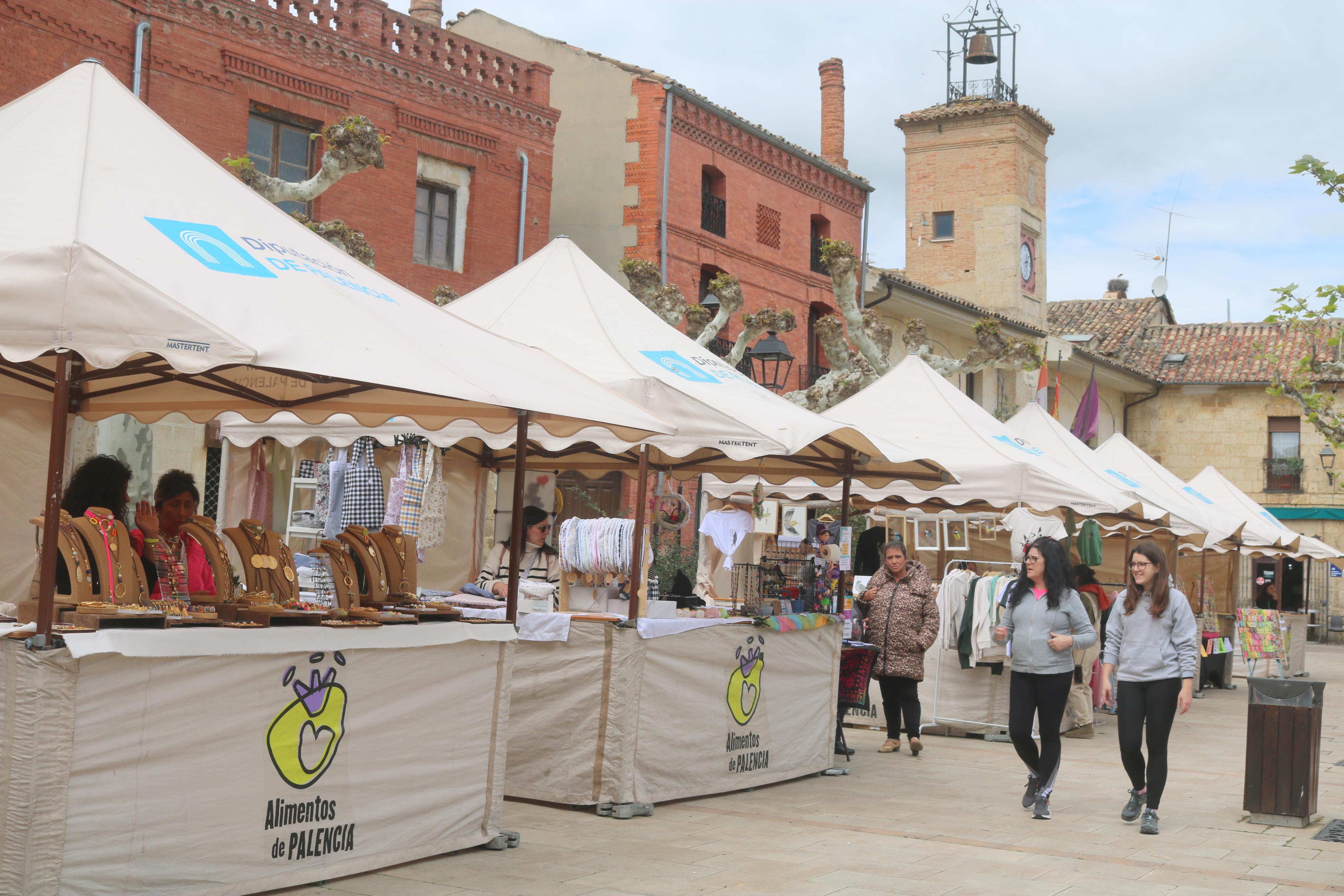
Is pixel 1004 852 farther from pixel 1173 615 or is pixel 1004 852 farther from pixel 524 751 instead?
pixel 524 751

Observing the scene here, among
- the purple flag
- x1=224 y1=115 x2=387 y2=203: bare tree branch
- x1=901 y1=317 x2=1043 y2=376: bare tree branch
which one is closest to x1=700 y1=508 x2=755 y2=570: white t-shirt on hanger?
x1=224 y1=115 x2=387 y2=203: bare tree branch

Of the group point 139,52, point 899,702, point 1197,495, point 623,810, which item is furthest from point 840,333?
point 623,810

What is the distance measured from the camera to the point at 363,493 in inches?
423

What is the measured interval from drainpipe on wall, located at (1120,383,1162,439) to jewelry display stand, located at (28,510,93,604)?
4303cm

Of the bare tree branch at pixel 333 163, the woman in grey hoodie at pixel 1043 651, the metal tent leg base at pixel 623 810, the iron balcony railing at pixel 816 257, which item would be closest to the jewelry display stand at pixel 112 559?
the metal tent leg base at pixel 623 810

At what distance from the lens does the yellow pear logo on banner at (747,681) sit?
28.3ft

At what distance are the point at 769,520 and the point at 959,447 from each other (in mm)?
7894

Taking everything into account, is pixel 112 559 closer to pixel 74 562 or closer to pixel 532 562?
pixel 74 562

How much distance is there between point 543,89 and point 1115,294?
34.6 meters

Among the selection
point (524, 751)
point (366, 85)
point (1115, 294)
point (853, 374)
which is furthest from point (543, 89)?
point (1115, 294)

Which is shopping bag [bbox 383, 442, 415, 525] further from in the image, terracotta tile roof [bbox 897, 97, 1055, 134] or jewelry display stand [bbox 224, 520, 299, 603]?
terracotta tile roof [bbox 897, 97, 1055, 134]

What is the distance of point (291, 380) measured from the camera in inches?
288

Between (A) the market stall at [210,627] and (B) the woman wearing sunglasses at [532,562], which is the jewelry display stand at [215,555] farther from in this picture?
(B) the woman wearing sunglasses at [532,562]

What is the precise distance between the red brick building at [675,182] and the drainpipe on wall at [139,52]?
982cm
